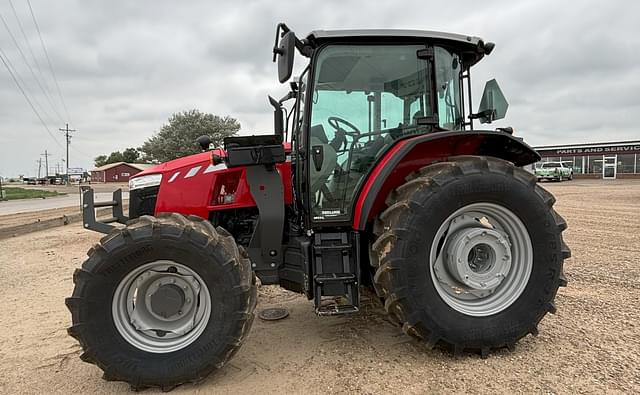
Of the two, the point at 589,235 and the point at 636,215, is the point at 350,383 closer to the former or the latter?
the point at 589,235

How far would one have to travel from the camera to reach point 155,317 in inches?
118

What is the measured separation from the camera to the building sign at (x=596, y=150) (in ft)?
127

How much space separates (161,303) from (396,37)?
8.41 ft

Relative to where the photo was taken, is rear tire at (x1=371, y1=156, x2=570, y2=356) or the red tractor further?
rear tire at (x1=371, y1=156, x2=570, y2=356)

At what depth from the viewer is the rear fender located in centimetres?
316

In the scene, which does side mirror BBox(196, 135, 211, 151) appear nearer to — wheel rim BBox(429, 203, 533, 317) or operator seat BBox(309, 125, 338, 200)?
operator seat BBox(309, 125, 338, 200)

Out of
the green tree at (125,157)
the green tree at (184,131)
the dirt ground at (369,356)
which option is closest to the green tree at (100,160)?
the green tree at (125,157)

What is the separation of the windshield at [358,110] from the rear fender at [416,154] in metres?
0.18

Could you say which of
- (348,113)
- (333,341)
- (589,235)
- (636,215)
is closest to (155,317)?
(333,341)

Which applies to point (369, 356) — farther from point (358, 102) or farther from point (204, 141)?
point (204, 141)

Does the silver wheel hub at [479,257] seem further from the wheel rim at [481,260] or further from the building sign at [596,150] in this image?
the building sign at [596,150]

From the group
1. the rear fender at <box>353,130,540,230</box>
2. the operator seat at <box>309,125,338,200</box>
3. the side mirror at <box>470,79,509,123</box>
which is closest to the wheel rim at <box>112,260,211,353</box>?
the operator seat at <box>309,125,338,200</box>

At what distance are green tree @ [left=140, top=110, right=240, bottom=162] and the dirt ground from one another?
3198 centimetres

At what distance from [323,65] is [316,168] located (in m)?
0.78
